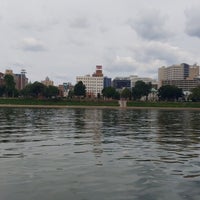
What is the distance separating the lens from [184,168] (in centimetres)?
2167

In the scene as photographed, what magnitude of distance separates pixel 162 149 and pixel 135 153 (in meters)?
3.37

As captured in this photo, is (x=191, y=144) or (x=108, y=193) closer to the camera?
(x=108, y=193)

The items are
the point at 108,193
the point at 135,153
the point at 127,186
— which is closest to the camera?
the point at 108,193

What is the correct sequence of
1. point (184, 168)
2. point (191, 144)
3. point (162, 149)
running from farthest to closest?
point (191, 144)
point (162, 149)
point (184, 168)

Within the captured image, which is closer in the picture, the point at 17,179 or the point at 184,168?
the point at 17,179

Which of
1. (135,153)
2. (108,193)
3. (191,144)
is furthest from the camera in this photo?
(191,144)

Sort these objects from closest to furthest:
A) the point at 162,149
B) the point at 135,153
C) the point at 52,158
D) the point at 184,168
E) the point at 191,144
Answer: the point at 184,168, the point at 52,158, the point at 135,153, the point at 162,149, the point at 191,144

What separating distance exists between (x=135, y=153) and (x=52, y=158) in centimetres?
603


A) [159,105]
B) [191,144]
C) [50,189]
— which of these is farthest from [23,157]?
[159,105]

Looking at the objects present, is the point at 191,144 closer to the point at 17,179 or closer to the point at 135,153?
the point at 135,153

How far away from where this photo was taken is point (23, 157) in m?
24.6

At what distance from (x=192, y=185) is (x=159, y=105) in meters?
181

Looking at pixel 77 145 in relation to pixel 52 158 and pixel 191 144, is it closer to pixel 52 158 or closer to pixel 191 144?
pixel 52 158

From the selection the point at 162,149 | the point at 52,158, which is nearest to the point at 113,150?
the point at 162,149
